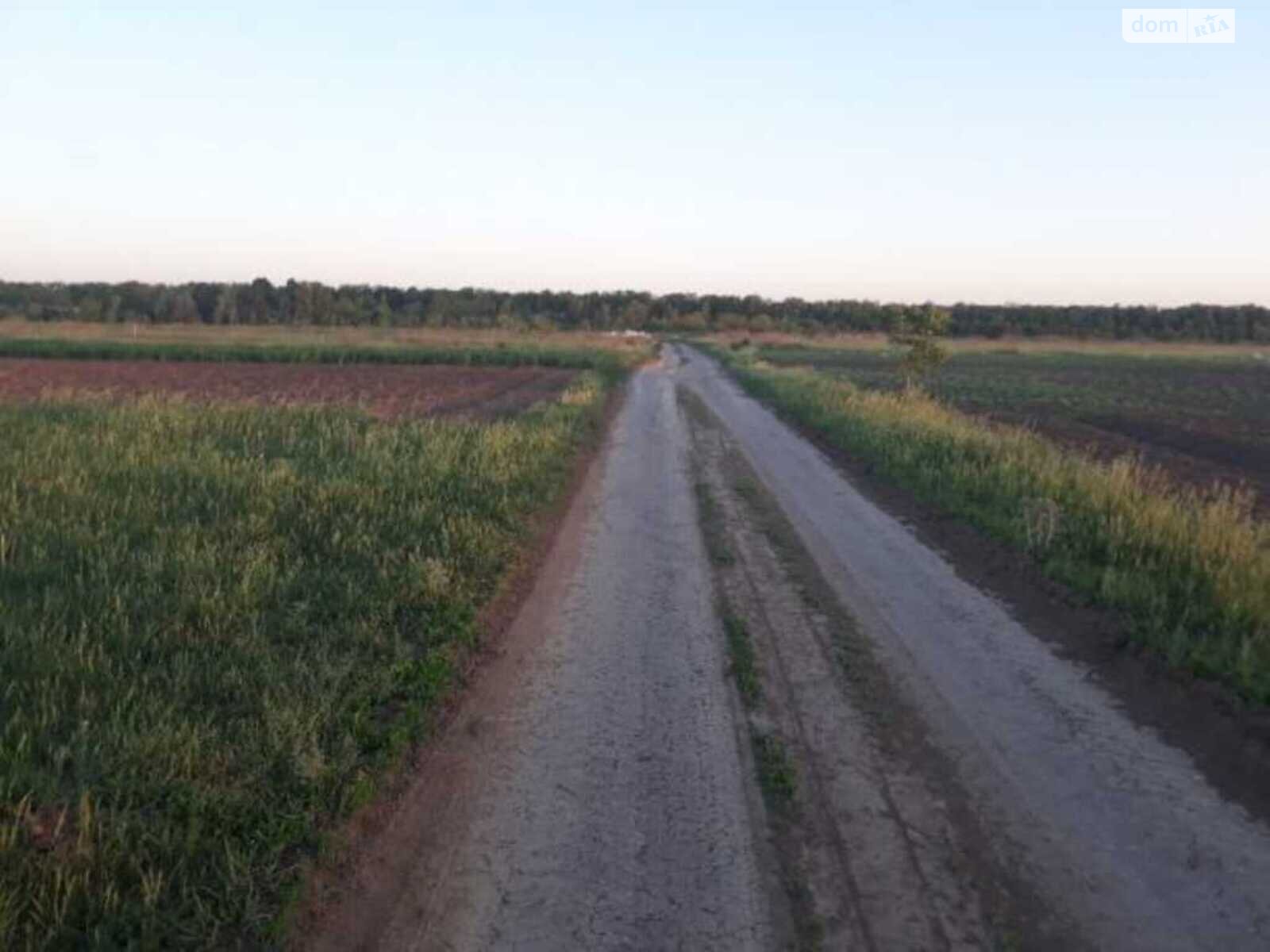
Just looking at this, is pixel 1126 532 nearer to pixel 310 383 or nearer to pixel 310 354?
pixel 310 383

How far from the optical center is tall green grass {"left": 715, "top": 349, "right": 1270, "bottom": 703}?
953cm

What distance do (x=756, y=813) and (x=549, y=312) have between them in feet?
556

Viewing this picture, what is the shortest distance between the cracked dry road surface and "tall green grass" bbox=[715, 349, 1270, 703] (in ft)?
3.37

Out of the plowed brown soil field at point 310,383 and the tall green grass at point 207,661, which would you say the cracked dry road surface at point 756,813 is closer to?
the tall green grass at point 207,661

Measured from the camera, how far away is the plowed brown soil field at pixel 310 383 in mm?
34500

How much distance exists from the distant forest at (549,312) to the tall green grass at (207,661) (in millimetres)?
105320

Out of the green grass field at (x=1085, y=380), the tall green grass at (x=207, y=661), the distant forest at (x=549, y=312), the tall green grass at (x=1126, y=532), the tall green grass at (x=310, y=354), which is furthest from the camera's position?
the distant forest at (x=549, y=312)

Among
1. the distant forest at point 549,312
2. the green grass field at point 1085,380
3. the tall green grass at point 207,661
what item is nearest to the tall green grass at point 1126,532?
the tall green grass at point 207,661

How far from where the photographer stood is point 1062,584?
11.8 metres

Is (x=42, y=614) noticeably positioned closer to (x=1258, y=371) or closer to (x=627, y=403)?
(x=627, y=403)

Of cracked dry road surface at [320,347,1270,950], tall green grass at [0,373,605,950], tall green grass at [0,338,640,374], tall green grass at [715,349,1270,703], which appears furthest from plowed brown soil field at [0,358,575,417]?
cracked dry road surface at [320,347,1270,950]

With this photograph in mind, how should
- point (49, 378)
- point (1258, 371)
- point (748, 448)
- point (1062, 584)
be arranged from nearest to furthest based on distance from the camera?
1. point (1062, 584)
2. point (748, 448)
3. point (49, 378)
4. point (1258, 371)

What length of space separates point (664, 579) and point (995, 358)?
90.0 metres

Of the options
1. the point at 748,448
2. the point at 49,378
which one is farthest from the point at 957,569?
the point at 49,378
